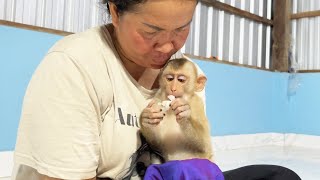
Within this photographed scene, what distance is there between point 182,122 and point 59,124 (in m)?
0.49

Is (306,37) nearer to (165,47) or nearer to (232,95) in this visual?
(232,95)

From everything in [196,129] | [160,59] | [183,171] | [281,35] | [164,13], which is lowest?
[183,171]

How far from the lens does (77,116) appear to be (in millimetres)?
950

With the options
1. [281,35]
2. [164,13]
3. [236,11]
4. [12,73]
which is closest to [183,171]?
[164,13]

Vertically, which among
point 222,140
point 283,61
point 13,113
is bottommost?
point 222,140

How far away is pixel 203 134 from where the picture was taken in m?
1.35

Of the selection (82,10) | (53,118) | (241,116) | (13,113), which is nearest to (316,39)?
(241,116)

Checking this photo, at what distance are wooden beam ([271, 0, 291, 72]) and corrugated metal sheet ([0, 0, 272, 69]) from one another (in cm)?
10

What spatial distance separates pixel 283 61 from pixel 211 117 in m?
1.94

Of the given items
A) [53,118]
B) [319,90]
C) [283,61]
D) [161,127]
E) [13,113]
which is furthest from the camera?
[283,61]

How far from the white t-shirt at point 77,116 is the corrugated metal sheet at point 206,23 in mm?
1601

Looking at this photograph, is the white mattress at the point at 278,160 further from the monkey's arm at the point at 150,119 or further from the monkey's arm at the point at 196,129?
the monkey's arm at the point at 150,119

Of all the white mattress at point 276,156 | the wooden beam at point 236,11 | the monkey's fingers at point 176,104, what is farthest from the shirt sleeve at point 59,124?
the wooden beam at point 236,11

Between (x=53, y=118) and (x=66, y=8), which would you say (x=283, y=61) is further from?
(x=53, y=118)
